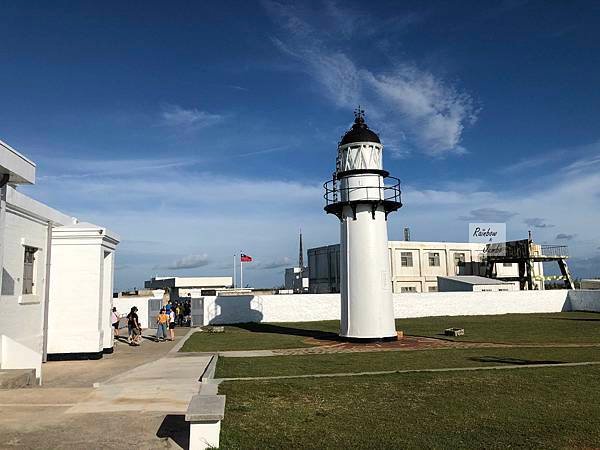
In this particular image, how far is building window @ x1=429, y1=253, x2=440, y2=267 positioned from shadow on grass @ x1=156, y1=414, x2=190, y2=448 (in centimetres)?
4758

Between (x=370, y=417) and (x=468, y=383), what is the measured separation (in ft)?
12.2

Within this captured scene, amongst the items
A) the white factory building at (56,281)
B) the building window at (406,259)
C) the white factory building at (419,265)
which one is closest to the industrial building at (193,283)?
the white factory building at (419,265)

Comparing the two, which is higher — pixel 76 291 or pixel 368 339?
pixel 76 291

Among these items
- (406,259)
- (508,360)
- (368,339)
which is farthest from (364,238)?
(406,259)

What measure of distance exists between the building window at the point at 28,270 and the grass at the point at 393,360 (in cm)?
597

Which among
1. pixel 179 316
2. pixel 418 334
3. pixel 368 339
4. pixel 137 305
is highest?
pixel 137 305

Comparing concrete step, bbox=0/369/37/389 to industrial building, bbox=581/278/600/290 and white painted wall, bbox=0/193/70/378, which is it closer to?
white painted wall, bbox=0/193/70/378

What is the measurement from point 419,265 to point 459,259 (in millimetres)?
5724

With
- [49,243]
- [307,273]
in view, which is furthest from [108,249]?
[307,273]

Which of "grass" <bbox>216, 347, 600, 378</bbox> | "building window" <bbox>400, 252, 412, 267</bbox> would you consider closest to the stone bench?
"grass" <bbox>216, 347, 600, 378</bbox>

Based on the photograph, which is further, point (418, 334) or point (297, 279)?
point (297, 279)

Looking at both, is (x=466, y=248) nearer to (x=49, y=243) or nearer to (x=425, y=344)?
(x=425, y=344)

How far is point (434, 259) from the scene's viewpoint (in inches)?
2105

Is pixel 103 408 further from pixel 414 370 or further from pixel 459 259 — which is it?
pixel 459 259
